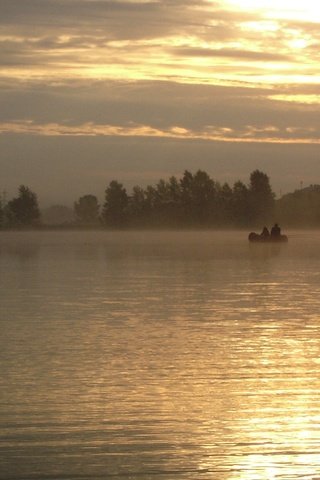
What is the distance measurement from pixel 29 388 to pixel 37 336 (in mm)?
4392

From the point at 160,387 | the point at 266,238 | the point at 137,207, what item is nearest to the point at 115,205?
the point at 137,207

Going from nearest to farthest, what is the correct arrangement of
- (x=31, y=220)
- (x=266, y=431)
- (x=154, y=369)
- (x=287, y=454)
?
(x=287, y=454) → (x=266, y=431) → (x=154, y=369) → (x=31, y=220)

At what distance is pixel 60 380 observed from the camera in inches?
432

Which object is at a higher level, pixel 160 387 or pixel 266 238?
pixel 160 387

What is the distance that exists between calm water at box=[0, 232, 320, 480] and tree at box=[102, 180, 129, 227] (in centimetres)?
14513

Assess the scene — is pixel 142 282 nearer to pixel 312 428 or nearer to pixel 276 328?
pixel 276 328

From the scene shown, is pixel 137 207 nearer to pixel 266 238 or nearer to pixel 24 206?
pixel 24 206

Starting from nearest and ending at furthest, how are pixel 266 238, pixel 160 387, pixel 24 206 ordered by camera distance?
pixel 160 387
pixel 266 238
pixel 24 206

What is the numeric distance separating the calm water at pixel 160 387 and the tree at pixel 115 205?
14513 cm

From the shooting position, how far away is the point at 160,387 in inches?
417

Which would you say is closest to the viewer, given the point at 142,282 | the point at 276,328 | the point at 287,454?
the point at 287,454

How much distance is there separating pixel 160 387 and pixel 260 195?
15541cm

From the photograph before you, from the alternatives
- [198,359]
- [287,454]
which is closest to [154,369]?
[198,359]

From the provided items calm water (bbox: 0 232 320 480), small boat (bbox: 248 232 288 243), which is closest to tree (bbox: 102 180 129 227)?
small boat (bbox: 248 232 288 243)
